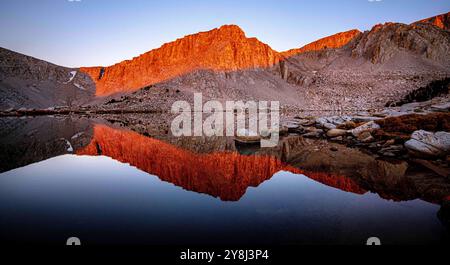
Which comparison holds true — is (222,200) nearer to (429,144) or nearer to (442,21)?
(429,144)

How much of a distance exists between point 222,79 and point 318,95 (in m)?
30.9

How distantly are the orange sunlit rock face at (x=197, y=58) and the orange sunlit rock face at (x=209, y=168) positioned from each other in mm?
80667

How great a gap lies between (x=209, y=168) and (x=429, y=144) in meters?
8.62

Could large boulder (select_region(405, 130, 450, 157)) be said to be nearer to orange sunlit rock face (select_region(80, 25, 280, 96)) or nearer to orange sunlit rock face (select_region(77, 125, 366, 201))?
orange sunlit rock face (select_region(77, 125, 366, 201))

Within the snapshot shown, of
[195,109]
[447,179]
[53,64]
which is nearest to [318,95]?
[195,109]

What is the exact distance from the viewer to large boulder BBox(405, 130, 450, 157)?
1044cm

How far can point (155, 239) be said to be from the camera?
15.3 ft

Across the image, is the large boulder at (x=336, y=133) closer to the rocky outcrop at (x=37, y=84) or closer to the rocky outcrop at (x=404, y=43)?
the rocky outcrop at (x=37, y=84)

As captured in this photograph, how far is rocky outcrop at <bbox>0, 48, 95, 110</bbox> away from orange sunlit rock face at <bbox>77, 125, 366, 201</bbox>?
88.0 metres

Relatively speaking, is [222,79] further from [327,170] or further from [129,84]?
[327,170]

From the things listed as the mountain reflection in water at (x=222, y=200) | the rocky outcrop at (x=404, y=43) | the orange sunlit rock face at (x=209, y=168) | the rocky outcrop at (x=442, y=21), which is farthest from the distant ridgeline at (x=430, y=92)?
the rocky outcrop at (x=442, y=21)

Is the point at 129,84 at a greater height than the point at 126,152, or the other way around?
the point at 129,84

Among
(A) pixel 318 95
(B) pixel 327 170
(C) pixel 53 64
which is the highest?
(C) pixel 53 64

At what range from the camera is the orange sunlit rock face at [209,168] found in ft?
26.1
